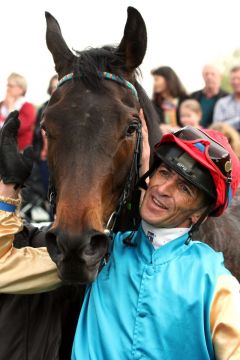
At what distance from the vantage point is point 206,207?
8.09ft

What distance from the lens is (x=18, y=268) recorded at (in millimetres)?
2496

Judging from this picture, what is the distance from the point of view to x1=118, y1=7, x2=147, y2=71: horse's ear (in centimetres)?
272

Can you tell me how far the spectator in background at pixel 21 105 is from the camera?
25.7ft

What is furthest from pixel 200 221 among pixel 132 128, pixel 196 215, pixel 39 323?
pixel 39 323

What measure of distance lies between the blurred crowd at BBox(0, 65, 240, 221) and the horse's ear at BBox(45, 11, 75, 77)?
3.51 meters

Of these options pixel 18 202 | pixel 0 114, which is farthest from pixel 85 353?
pixel 0 114

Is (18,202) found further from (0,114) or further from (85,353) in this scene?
(0,114)

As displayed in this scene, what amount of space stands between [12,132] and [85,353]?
112 cm

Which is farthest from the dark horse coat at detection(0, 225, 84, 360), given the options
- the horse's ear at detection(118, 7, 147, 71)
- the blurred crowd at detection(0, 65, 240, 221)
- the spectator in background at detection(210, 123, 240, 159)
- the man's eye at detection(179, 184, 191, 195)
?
the blurred crowd at detection(0, 65, 240, 221)

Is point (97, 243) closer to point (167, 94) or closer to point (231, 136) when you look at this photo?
point (231, 136)

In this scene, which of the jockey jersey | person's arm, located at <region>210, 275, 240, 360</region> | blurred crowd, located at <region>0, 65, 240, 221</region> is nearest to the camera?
person's arm, located at <region>210, 275, 240, 360</region>

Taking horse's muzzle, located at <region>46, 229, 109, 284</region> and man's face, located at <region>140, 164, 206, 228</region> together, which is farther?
man's face, located at <region>140, 164, 206, 228</region>

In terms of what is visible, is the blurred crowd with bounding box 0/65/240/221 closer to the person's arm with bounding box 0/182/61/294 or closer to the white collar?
the person's arm with bounding box 0/182/61/294

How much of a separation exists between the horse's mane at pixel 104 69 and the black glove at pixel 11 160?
0.42m
